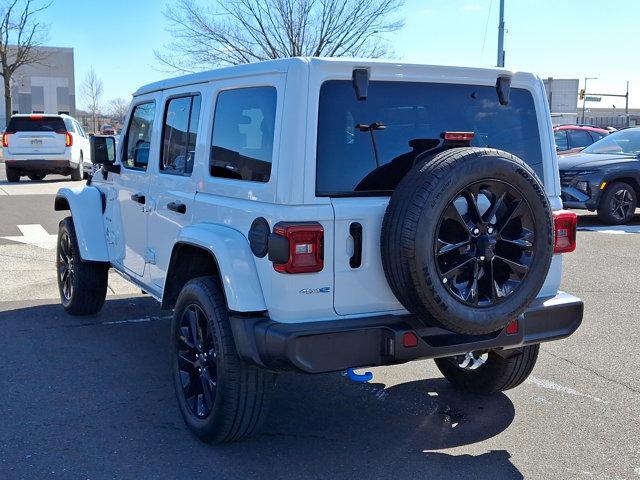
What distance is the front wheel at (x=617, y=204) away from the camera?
1241 centimetres

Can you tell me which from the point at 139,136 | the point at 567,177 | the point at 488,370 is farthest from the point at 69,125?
the point at 488,370

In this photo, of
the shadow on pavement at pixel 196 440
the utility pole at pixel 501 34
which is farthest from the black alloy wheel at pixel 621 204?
the utility pole at pixel 501 34

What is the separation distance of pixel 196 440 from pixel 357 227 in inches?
59.9

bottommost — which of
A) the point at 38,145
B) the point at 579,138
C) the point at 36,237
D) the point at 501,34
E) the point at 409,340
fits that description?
the point at 36,237

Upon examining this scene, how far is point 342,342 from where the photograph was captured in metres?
3.40

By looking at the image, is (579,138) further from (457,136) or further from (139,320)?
(457,136)

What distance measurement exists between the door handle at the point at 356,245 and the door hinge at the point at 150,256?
1877mm

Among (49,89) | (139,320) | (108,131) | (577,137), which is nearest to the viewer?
(139,320)

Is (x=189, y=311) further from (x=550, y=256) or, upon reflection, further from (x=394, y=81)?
(x=550, y=256)

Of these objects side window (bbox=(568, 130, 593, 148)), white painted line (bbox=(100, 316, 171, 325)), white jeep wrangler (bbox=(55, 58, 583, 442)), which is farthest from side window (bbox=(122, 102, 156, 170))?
side window (bbox=(568, 130, 593, 148))

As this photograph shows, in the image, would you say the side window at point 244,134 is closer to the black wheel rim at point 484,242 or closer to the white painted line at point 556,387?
the black wheel rim at point 484,242

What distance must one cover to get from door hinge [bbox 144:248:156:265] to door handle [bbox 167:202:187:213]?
1.61 ft

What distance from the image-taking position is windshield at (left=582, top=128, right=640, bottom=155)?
43.2ft

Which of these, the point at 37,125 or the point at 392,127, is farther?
the point at 37,125
